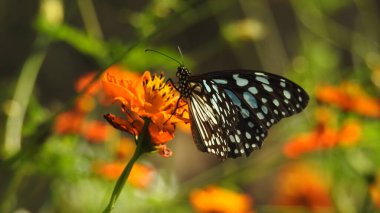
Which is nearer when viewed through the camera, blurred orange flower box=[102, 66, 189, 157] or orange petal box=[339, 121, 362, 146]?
blurred orange flower box=[102, 66, 189, 157]

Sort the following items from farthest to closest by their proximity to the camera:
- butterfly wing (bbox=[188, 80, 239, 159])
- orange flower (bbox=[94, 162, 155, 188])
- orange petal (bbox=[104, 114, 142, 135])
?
orange flower (bbox=[94, 162, 155, 188]) → butterfly wing (bbox=[188, 80, 239, 159]) → orange petal (bbox=[104, 114, 142, 135])

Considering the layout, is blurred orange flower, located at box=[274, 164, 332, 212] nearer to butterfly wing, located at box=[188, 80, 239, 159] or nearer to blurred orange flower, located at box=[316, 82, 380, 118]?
blurred orange flower, located at box=[316, 82, 380, 118]

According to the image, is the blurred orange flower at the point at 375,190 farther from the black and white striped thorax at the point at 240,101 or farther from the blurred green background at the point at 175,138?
the black and white striped thorax at the point at 240,101

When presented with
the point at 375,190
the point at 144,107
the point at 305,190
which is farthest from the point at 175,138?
the point at 144,107

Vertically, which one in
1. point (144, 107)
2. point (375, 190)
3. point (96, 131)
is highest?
point (96, 131)

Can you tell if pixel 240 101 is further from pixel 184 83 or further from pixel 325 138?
pixel 325 138

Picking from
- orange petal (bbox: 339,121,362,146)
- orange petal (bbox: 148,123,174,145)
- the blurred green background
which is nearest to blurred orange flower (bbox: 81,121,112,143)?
the blurred green background

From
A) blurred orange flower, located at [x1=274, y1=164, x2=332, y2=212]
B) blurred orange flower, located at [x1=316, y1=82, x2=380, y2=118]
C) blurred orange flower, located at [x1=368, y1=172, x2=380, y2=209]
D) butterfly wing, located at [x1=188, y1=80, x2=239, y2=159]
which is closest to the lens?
butterfly wing, located at [x1=188, y1=80, x2=239, y2=159]
